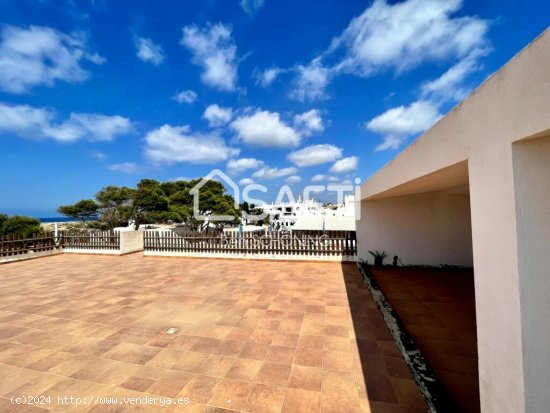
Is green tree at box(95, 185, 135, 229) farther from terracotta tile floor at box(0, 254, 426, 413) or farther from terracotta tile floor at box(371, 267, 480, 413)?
terracotta tile floor at box(371, 267, 480, 413)

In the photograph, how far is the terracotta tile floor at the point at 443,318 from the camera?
7.95 feet

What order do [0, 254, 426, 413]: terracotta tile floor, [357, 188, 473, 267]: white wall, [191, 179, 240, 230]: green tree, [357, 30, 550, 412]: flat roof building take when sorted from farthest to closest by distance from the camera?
[191, 179, 240, 230]: green tree < [357, 188, 473, 267]: white wall < [0, 254, 426, 413]: terracotta tile floor < [357, 30, 550, 412]: flat roof building

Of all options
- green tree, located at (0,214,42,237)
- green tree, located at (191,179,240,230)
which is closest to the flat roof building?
green tree, located at (191,179,240,230)

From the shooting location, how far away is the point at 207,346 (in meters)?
3.11

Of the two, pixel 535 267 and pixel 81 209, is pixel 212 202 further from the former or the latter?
pixel 535 267

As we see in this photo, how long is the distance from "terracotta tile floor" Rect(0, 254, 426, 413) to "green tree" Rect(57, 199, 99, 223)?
60.5 ft

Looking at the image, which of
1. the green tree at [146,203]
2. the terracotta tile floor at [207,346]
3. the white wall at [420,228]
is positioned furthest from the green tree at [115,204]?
the white wall at [420,228]

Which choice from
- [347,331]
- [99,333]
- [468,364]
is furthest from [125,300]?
[468,364]

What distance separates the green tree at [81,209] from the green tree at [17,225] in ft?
15.4

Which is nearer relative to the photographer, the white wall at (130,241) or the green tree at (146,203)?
the white wall at (130,241)

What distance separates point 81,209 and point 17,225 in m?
5.76

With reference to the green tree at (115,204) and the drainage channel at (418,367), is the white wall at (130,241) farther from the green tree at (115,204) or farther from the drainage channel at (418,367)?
the green tree at (115,204)

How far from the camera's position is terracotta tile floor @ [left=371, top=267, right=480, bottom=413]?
242cm

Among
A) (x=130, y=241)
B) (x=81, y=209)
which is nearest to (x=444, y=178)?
(x=130, y=241)
